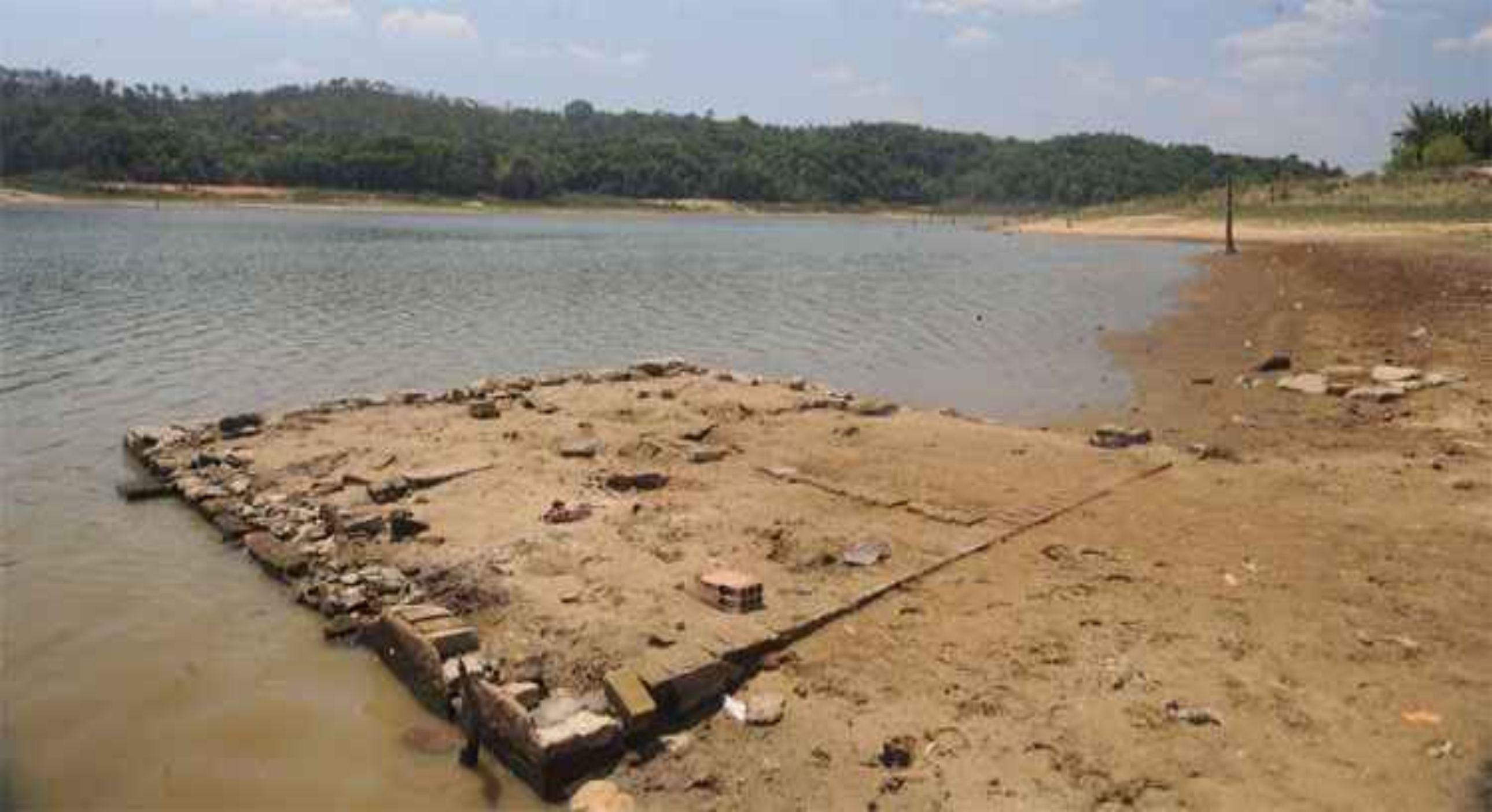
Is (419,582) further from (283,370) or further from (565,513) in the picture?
(283,370)

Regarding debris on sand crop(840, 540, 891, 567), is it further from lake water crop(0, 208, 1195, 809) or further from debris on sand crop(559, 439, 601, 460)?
debris on sand crop(559, 439, 601, 460)

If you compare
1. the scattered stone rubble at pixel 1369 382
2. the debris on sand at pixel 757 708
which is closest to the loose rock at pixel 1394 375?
the scattered stone rubble at pixel 1369 382

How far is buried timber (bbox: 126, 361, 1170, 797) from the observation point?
613 centimetres

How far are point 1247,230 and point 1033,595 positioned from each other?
2210 inches

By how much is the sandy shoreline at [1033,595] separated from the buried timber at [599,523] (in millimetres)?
47

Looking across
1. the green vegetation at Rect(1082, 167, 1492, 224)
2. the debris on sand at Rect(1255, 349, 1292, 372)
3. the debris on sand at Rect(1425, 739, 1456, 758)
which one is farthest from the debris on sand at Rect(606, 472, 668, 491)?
the green vegetation at Rect(1082, 167, 1492, 224)

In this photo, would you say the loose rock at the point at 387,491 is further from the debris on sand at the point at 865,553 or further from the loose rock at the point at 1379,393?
the loose rock at the point at 1379,393

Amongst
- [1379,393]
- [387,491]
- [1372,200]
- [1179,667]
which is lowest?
[1179,667]

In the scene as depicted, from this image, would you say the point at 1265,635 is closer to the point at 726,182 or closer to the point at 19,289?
the point at 19,289

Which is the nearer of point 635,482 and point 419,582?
point 419,582

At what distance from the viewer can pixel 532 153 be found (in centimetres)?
12325

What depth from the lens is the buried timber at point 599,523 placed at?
6.13m

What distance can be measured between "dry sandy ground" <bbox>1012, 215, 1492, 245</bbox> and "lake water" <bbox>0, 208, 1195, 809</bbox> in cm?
575

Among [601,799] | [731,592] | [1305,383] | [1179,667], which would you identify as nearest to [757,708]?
[601,799]
